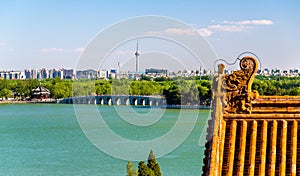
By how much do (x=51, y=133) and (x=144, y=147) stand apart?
520cm

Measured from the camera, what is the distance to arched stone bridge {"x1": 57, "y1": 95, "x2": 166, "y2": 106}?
113ft

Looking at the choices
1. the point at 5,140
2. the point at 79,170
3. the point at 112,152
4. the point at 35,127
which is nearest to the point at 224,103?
the point at 79,170

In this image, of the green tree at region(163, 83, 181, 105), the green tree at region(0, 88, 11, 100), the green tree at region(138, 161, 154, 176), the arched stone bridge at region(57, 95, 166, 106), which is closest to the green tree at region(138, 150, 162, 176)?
the green tree at region(138, 161, 154, 176)

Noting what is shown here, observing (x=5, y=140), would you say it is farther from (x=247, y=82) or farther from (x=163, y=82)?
(x=163, y=82)

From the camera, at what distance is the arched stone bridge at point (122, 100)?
34.4 meters

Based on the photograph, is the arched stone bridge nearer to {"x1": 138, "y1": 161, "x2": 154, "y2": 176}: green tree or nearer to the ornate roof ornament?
{"x1": 138, "y1": 161, "x2": 154, "y2": 176}: green tree

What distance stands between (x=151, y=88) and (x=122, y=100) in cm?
226

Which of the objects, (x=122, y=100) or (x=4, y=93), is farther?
(x=4, y=93)

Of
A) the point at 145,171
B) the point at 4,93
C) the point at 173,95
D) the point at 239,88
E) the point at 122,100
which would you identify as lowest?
the point at 145,171

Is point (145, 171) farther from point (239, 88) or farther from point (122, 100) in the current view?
point (122, 100)

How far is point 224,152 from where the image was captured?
2719mm

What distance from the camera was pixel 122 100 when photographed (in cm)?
3638

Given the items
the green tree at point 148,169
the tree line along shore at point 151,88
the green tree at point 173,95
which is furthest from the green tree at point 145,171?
the green tree at point 173,95

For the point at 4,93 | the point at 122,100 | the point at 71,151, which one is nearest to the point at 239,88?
the point at 71,151
